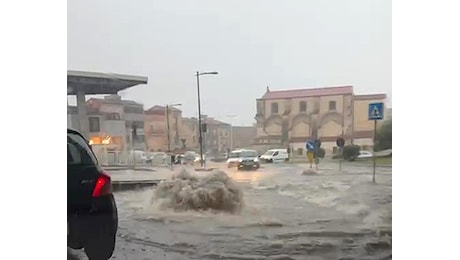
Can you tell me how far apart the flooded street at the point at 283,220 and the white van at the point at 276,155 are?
0.12 feet

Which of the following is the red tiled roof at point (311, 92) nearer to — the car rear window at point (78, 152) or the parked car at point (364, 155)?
the parked car at point (364, 155)

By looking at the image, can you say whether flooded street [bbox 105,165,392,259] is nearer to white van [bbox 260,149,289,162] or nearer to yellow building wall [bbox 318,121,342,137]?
white van [bbox 260,149,289,162]

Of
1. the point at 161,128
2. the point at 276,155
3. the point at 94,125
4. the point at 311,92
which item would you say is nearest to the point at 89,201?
the point at 94,125

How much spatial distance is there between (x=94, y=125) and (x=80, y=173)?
218mm

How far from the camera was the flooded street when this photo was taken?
257 centimetres

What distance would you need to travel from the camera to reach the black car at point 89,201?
259 centimetres

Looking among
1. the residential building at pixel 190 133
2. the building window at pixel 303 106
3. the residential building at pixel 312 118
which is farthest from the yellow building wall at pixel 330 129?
the residential building at pixel 190 133

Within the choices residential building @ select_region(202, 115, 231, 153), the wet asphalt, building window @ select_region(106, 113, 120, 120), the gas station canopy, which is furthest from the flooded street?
the gas station canopy

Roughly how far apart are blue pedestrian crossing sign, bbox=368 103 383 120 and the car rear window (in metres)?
1.20

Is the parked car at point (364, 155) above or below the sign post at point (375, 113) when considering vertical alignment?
below

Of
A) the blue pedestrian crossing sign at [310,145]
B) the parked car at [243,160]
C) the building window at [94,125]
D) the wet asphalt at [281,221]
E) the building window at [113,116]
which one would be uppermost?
the building window at [113,116]

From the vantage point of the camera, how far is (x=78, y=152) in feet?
8.51
